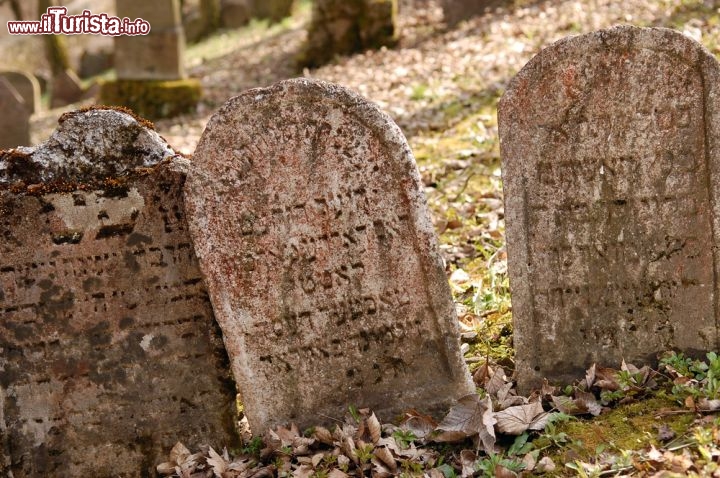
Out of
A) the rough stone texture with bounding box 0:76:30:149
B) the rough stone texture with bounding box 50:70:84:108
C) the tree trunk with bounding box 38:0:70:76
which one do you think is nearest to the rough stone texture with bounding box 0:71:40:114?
the rough stone texture with bounding box 50:70:84:108

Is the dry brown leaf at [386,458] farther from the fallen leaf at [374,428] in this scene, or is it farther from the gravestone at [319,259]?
the gravestone at [319,259]

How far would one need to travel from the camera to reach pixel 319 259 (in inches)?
146

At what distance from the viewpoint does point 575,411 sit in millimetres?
3689

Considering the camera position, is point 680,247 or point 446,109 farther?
point 446,109

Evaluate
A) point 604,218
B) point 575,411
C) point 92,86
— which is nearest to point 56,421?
point 575,411

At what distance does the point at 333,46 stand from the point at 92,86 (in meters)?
6.49

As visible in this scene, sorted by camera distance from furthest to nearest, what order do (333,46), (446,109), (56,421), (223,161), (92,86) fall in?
(92,86) → (333,46) → (446,109) → (56,421) → (223,161)

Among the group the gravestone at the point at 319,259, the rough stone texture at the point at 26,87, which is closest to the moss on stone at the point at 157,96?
the rough stone texture at the point at 26,87

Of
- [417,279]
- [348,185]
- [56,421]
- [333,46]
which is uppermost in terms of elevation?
[333,46]

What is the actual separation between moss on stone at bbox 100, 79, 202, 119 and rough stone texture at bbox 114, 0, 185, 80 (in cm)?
15

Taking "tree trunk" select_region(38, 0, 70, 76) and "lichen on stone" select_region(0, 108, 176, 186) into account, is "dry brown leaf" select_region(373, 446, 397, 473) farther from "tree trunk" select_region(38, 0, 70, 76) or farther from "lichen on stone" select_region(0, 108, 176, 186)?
"tree trunk" select_region(38, 0, 70, 76)

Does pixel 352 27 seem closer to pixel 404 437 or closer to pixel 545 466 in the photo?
pixel 404 437

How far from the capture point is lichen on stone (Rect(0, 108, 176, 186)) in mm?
3691

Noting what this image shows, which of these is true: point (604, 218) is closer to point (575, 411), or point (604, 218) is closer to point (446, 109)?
point (575, 411)
